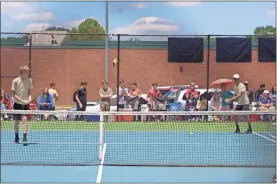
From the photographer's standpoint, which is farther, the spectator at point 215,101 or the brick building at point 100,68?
the brick building at point 100,68

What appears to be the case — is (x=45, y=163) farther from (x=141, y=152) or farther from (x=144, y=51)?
(x=144, y=51)

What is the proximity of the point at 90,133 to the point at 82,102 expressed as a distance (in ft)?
12.8

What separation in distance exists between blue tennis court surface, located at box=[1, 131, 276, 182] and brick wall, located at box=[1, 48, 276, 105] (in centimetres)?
1385

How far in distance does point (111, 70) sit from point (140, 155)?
57.3ft

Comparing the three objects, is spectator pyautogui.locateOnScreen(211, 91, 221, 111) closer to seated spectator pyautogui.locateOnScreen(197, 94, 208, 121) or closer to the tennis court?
seated spectator pyautogui.locateOnScreen(197, 94, 208, 121)

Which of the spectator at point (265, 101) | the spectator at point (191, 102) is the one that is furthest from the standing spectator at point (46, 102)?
the spectator at point (265, 101)

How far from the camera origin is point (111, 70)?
26.5 metres

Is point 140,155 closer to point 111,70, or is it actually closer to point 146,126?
point 146,126

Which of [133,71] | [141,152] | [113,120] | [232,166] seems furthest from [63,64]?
[232,166]

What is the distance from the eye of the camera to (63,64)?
26.9 m

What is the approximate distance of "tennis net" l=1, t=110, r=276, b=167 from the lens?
8.42m

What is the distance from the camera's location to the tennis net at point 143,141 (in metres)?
8.42

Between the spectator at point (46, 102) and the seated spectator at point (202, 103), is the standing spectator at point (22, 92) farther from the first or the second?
the seated spectator at point (202, 103)

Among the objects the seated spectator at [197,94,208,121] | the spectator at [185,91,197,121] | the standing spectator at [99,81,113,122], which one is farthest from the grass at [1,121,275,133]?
the spectator at [185,91,197,121]
